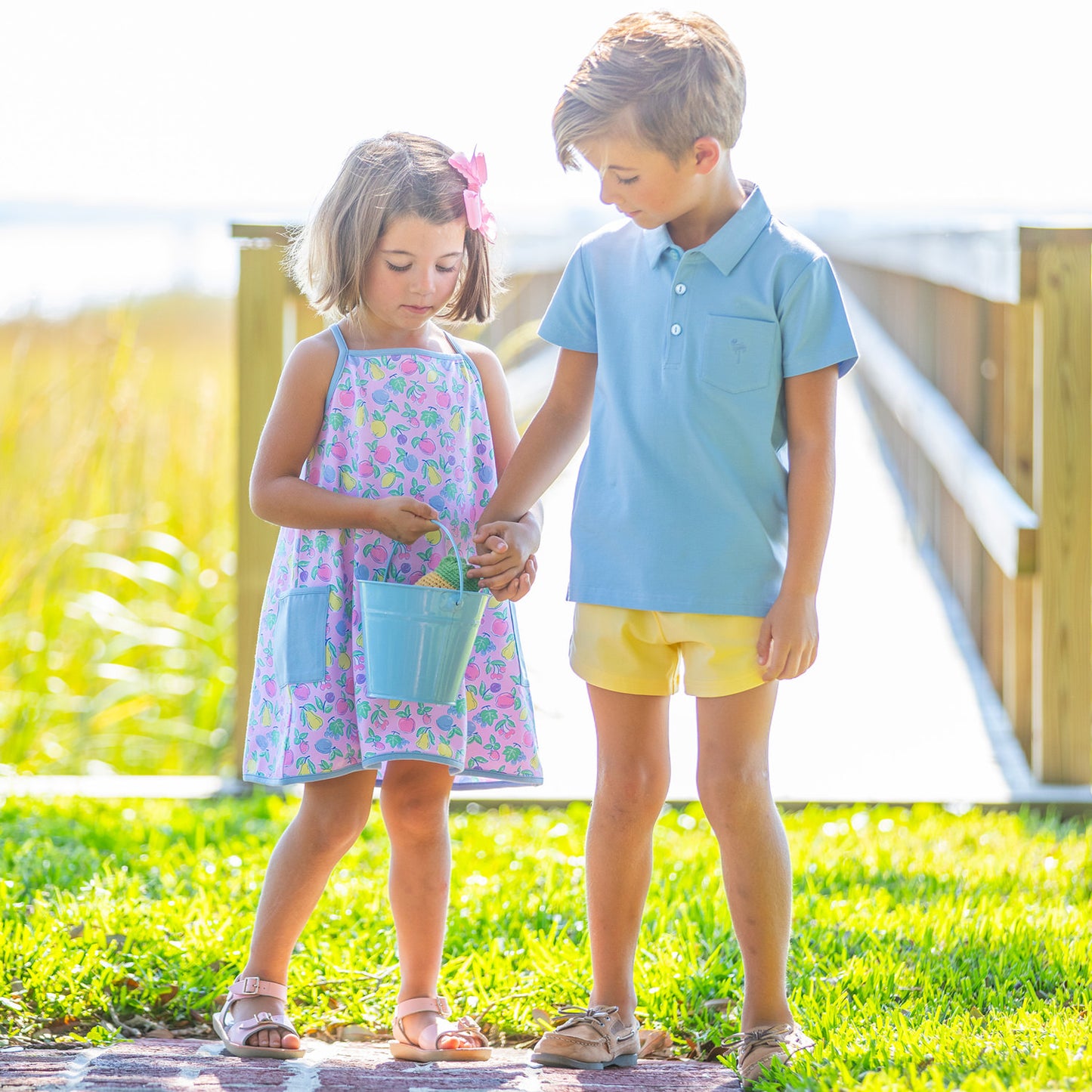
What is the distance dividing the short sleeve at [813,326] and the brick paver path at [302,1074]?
1057mm

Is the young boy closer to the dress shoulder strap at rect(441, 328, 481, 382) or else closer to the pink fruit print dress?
the pink fruit print dress

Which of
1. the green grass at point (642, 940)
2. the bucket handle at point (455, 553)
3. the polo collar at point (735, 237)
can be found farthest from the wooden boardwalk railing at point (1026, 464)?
the bucket handle at point (455, 553)

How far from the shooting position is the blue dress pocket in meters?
2.19

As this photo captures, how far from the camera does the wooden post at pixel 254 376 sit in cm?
361

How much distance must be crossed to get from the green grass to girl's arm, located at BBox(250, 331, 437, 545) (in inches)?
32.6

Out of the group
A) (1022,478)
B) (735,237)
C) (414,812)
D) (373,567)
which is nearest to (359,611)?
(373,567)

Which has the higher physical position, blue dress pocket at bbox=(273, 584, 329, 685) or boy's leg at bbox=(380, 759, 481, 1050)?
blue dress pocket at bbox=(273, 584, 329, 685)

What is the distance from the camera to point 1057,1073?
5.82 ft

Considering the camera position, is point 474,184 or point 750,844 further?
point 474,184

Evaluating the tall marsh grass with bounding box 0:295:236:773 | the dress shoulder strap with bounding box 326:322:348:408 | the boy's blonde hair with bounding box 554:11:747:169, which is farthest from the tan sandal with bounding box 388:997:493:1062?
the tall marsh grass with bounding box 0:295:236:773

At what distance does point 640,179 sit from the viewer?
81.9 inches

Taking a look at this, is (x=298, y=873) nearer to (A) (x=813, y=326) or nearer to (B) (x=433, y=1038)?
(B) (x=433, y=1038)

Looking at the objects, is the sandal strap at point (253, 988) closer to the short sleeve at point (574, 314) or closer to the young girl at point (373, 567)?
the young girl at point (373, 567)

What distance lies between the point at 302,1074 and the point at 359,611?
684 mm
